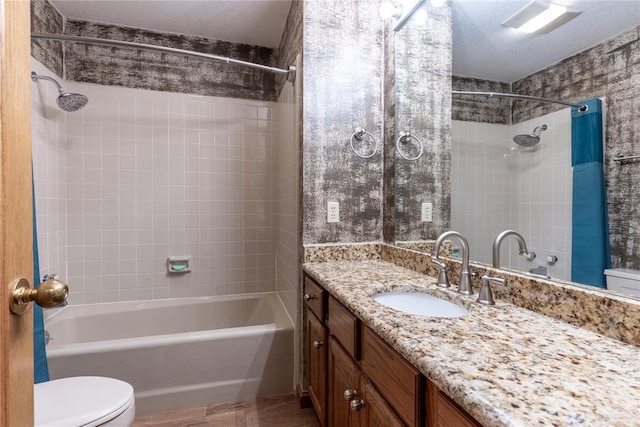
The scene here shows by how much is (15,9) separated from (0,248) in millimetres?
403

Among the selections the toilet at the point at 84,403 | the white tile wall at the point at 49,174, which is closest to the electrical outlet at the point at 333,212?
the toilet at the point at 84,403

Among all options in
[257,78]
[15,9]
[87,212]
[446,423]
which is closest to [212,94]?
[257,78]

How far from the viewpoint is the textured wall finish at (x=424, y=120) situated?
4.99ft

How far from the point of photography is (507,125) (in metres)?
1.15

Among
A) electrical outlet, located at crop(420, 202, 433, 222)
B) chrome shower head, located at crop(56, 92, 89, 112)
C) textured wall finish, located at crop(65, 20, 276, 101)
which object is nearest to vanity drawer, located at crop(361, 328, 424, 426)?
electrical outlet, located at crop(420, 202, 433, 222)

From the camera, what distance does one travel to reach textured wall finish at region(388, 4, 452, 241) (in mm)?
1521

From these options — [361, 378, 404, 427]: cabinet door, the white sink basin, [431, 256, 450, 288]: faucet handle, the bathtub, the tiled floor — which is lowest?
the tiled floor

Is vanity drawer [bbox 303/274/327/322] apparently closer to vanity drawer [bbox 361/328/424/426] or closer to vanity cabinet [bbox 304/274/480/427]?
vanity cabinet [bbox 304/274/480/427]

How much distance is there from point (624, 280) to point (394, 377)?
0.64 m

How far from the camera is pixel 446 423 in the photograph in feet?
2.01

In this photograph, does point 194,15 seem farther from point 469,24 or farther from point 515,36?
point 515,36

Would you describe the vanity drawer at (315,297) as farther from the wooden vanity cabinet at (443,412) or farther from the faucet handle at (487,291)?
the wooden vanity cabinet at (443,412)

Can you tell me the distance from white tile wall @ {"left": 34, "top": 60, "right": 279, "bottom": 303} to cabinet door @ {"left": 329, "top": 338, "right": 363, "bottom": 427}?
5.05ft

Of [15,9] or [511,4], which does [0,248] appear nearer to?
[15,9]
